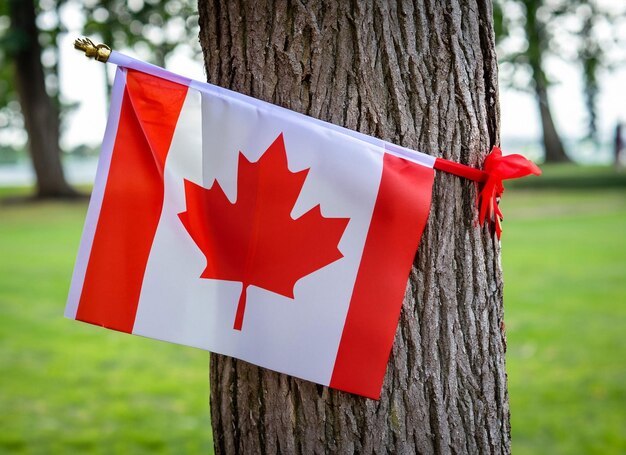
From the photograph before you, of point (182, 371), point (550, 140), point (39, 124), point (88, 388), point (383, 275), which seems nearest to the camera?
point (383, 275)

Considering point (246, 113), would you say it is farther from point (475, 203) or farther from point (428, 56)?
point (475, 203)

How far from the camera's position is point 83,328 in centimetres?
664

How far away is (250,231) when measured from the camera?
188 cm

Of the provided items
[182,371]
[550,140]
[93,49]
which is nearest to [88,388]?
[182,371]

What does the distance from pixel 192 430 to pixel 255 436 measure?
7.66ft

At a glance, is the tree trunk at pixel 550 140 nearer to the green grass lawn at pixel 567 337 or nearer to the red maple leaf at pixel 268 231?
the green grass lawn at pixel 567 337

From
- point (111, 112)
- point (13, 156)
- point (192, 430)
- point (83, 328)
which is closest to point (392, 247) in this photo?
point (111, 112)

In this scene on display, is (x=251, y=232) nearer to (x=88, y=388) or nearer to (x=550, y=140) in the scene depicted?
(x=88, y=388)

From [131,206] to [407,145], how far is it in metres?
0.73

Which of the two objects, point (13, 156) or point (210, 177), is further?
point (13, 156)

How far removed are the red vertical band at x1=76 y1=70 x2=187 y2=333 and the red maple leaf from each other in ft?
0.55

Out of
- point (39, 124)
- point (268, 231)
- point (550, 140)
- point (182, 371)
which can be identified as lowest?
point (268, 231)

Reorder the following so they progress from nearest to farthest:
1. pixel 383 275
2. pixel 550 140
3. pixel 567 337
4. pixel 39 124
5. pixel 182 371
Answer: pixel 383 275, pixel 182 371, pixel 567 337, pixel 39 124, pixel 550 140

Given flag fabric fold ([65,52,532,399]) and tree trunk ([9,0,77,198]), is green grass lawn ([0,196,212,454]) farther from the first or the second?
tree trunk ([9,0,77,198])
